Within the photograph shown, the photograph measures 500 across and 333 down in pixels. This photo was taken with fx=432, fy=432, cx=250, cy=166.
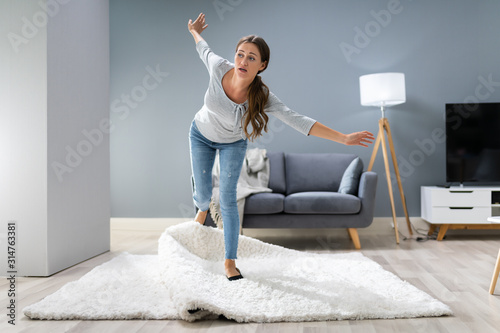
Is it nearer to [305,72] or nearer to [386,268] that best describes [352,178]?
[386,268]

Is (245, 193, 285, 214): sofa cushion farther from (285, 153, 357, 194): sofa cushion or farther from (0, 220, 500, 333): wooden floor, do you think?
(285, 153, 357, 194): sofa cushion

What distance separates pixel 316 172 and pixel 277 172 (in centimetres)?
37

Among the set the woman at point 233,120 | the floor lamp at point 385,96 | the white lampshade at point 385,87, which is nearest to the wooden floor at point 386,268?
the floor lamp at point 385,96

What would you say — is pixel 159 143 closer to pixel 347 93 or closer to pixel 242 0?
pixel 242 0

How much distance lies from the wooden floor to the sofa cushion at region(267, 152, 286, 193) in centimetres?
50

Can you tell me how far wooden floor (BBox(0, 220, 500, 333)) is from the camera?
1637 millimetres

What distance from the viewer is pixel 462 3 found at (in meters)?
4.41

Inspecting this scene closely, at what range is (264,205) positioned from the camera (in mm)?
3525

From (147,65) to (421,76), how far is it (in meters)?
2.87

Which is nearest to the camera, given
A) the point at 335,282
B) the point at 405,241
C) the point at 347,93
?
the point at 335,282

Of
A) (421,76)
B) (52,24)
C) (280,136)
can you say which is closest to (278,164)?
(280,136)

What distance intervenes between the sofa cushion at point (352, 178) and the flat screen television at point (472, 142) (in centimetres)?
98

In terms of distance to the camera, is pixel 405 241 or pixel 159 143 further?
pixel 159 143

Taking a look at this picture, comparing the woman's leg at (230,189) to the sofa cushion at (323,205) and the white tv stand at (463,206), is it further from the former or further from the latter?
the white tv stand at (463,206)
